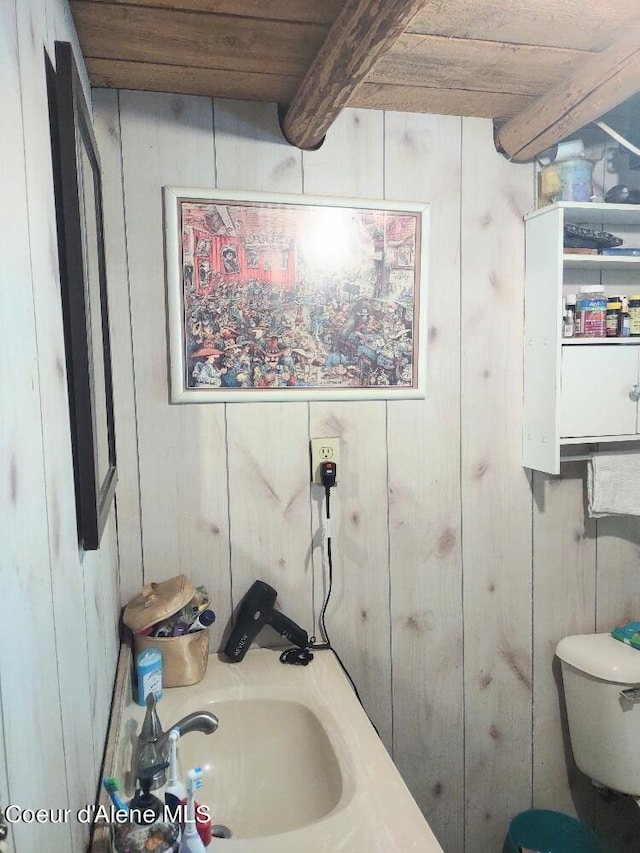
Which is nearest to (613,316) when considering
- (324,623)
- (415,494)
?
(415,494)

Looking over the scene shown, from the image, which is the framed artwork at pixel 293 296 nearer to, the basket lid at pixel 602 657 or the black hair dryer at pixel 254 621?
the black hair dryer at pixel 254 621

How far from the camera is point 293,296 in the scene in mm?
1556

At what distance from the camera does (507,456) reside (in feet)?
5.74

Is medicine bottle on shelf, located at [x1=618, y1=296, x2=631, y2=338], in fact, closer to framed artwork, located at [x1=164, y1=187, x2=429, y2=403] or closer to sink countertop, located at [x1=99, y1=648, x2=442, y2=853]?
framed artwork, located at [x1=164, y1=187, x2=429, y2=403]

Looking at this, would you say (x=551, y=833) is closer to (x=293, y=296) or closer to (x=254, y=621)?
(x=254, y=621)

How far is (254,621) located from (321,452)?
0.46 metres

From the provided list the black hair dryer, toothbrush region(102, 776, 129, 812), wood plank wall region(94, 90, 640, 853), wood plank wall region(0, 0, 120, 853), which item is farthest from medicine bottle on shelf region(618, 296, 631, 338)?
toothbrush region(102, 776, 129, 812)

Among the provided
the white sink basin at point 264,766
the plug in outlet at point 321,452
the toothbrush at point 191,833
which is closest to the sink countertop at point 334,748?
the white sink basin at point 264,766

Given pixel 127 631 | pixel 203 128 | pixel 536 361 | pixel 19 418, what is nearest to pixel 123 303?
pixel 203 128

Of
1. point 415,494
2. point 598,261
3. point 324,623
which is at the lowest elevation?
point 324,623

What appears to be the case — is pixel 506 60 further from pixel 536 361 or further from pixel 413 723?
pixel 413 723

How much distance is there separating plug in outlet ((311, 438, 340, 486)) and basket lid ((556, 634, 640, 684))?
2.86 ft

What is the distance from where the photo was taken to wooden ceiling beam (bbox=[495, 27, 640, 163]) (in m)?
1.26

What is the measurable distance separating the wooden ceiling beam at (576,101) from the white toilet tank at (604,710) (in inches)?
54.4
